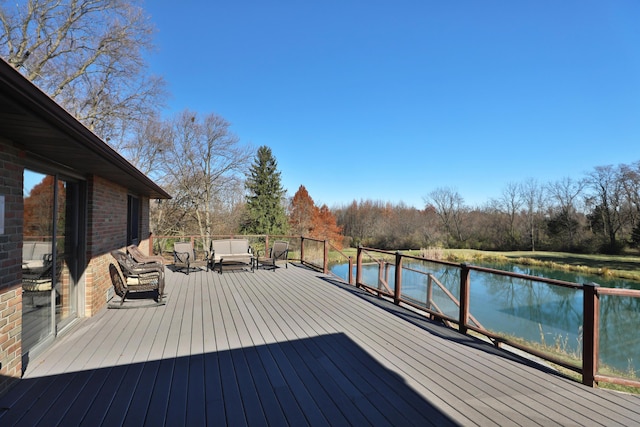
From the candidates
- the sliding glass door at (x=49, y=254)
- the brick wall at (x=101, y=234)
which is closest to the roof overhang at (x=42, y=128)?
the sliding glass door at (x=49, y=254)

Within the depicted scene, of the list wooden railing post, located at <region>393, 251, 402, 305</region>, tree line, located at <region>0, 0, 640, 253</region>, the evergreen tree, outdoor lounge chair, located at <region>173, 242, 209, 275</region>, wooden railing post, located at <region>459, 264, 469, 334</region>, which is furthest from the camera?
the evergreen tree

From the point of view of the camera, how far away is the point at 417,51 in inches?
366

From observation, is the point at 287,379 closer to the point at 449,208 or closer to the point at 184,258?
the point at 184,258

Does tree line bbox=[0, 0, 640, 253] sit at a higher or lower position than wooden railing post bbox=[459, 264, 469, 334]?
higher

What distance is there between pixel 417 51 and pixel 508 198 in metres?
28.9

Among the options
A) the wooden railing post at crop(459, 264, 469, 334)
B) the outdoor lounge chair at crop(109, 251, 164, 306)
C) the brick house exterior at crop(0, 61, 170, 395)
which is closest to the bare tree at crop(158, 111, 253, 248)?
the outdoor lounge chair at crop(109, 251, 164, 306)

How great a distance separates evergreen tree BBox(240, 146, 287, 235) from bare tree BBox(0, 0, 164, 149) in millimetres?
8849

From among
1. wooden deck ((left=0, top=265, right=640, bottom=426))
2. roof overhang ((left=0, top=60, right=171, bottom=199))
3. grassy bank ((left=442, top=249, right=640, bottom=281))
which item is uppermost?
roof overhang ((left=0, top=60, right=171, bottom=199))

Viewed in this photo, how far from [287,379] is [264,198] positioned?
19.9 meters

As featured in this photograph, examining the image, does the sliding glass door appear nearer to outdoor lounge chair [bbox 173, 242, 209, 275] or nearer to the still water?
outdoor lounge chair [bbox 173, 242, 209, 275]

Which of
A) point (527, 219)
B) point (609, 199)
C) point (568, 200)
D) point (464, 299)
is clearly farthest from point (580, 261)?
point (464, 299)

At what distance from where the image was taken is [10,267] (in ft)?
Result: 7.34

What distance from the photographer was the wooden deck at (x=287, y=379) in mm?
1901

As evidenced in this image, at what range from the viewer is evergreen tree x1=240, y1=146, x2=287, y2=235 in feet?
69.5
